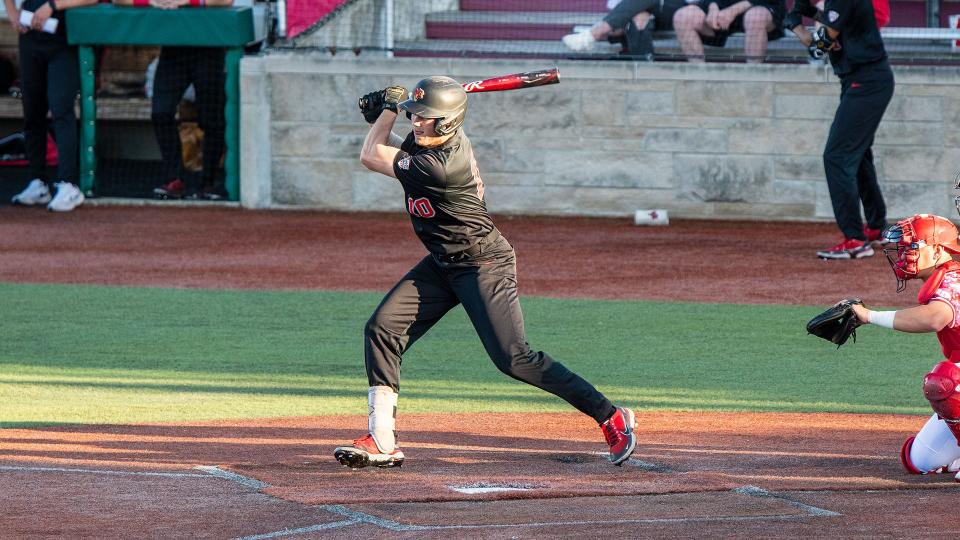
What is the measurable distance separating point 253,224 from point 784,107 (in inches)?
207

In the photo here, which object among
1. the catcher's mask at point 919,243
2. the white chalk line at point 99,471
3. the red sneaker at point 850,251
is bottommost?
the red sneaker at point 850,251

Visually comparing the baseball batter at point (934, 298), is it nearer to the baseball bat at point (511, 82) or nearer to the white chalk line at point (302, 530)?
the baseball bat at point (511, 82)

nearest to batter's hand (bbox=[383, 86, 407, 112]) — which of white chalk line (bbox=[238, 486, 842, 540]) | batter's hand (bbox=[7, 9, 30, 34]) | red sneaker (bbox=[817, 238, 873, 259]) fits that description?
white chalk line (bbox=[238, 486, 842, 540])

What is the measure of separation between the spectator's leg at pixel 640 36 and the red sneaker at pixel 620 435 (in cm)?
878

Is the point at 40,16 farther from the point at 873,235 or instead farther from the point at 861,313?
the point at 861,313

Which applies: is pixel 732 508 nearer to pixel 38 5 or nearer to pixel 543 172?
pixel 543 172

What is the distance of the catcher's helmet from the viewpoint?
18.8 feet

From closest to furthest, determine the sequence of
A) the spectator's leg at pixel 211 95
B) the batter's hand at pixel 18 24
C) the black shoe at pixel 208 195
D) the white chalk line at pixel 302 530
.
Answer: the white chalk line at pixel 302 530 < the batter's hand at pixel 18 24 < the spectator's leg at pixel 211 95 < the black shoe at pixel 208 195

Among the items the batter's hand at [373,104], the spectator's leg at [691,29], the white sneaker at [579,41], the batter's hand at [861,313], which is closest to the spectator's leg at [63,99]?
the white sneaker at [579,41]

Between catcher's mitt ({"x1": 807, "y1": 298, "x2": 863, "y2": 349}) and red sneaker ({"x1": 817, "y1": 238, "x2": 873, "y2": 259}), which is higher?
catcher's mitt ({"x1": 807, "y1": 298, "x2": 863, "y2": 349})

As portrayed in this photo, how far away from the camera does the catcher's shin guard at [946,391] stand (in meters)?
5.53

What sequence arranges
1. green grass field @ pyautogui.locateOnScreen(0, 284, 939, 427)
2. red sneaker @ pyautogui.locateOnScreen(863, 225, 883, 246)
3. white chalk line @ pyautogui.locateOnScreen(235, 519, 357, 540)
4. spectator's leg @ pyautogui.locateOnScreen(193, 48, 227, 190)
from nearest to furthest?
1. white chalk line @ pyautogui.locateOnScreen(235, 519, 357, 540)
2. green grass field @ pyautogui.locateOnScreen(0, 284, 939, 427)
3. red sneaker @ pyautogui.locateOnScreen(863, 225, 883, 246)
4. spectator's leg @ pyautogui.locateOnScreen(193, 48, 227, 190)

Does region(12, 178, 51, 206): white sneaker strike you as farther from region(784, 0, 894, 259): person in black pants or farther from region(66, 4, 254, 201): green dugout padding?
region(784, 0, 894, 259): person in black pants

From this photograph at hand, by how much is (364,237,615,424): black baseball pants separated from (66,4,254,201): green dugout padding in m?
9.08
